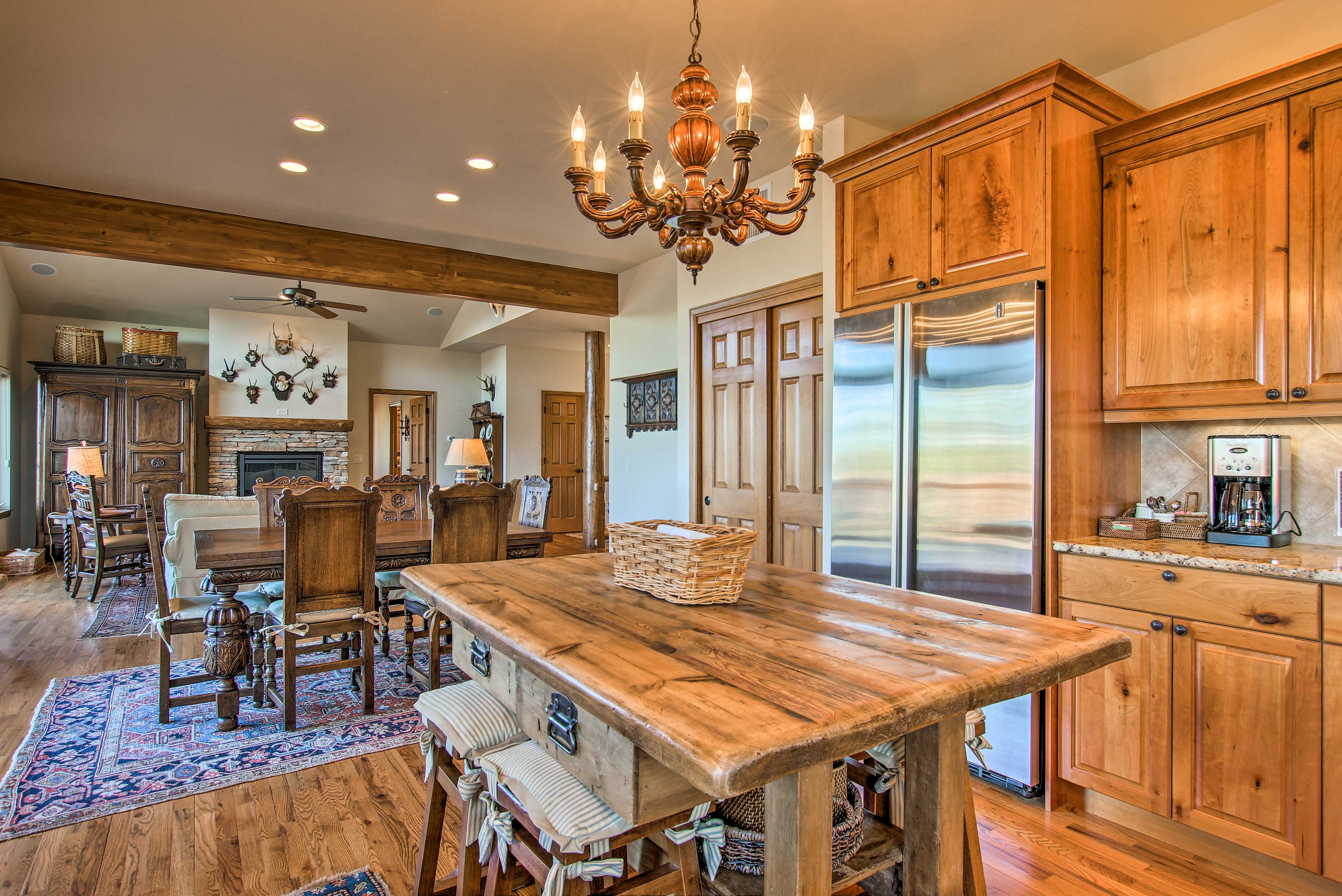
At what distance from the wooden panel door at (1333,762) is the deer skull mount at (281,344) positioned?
9.28 m

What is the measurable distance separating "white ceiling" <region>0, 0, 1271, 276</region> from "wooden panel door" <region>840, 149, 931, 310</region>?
430 millimetres

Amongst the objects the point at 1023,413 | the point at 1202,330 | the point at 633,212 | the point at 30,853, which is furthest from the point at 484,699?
the point at 1202,330

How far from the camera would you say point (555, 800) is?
1215mm

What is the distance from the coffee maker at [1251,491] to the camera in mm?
2129

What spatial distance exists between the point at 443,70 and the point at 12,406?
7.60m

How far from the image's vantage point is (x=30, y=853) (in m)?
2.09

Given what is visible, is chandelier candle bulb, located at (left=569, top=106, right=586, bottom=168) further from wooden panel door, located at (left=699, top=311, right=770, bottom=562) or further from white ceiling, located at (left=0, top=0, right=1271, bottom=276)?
wooden panel door, located at (left=699, top=311, right=770, bottom=562)

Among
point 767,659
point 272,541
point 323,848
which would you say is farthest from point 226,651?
point 767,659

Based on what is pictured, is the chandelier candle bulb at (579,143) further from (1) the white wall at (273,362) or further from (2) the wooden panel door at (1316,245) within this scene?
(1) the white wall at (273,362)

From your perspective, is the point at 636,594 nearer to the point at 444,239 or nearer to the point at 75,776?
the point at 75,776

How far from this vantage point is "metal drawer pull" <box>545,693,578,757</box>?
1.17 metres

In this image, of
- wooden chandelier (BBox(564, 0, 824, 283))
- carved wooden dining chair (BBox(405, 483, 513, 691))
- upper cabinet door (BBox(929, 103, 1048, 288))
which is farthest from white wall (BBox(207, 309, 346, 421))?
upper cabinet door (BBox(929, 103, 1048, 288))

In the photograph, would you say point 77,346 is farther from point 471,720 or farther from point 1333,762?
point 1333,762

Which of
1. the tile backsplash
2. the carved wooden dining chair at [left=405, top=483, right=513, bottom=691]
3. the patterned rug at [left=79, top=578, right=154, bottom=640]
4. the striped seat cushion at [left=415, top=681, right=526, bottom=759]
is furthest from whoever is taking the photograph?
the patterned rug at [left=79, top=578, right=154, bottom=640]
